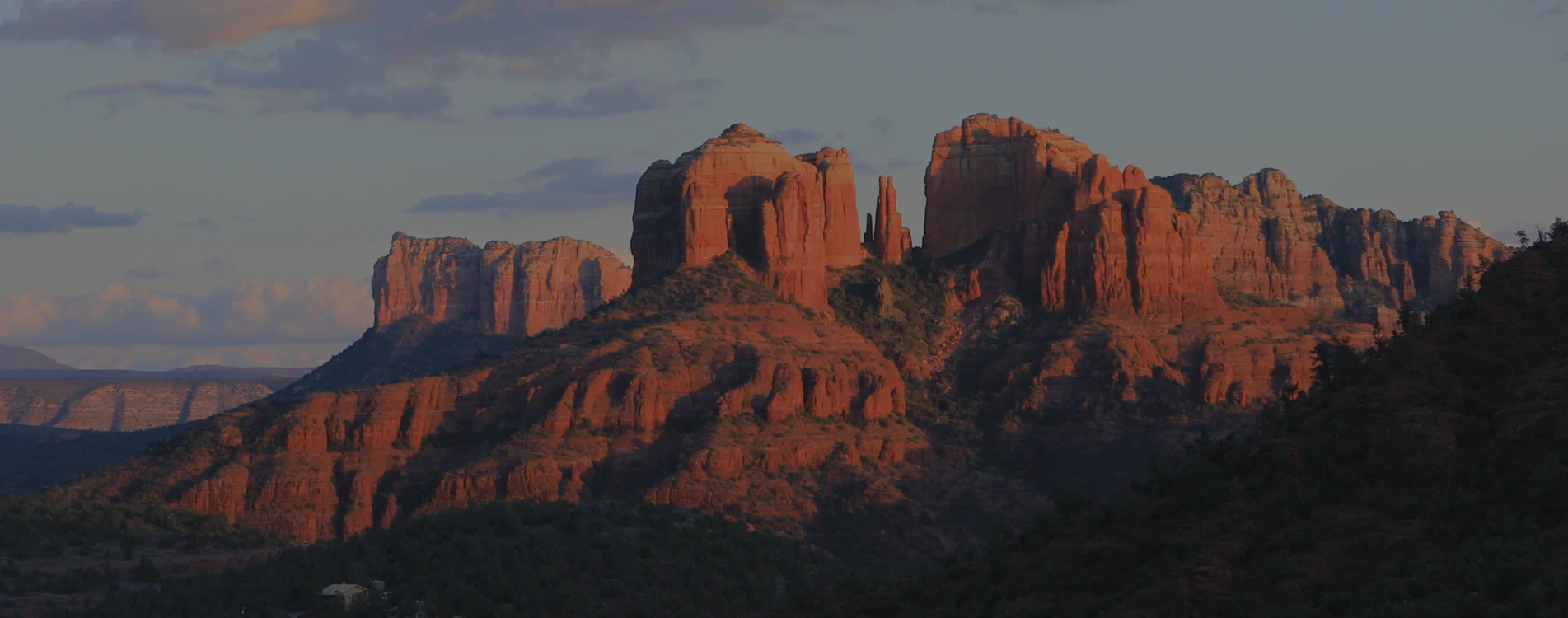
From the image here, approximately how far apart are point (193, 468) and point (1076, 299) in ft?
223

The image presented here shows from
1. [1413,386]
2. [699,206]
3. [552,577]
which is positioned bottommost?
[552,577]

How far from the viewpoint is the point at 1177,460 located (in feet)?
157

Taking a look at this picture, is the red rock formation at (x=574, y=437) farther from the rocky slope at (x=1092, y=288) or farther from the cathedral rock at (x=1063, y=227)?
the cathedral rock at (x=1063, y=227)

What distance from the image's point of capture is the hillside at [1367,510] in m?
36.8

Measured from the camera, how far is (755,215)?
18562 cm

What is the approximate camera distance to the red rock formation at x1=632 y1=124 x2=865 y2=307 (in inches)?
7195

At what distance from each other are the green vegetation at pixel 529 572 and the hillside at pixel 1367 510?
39.6m

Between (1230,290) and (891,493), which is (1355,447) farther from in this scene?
(1230,290)

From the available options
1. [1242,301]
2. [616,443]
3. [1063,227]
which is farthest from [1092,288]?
[616,443]

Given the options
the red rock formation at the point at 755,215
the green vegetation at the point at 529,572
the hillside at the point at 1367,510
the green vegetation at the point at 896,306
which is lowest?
the green vegetation at the point at 529,572

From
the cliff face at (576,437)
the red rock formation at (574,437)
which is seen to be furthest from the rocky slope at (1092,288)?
the cliff face at (576,437)

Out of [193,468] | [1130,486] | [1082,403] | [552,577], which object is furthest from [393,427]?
[1130,486]

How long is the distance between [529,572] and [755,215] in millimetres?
93375

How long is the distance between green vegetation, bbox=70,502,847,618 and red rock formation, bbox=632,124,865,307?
74127mm
